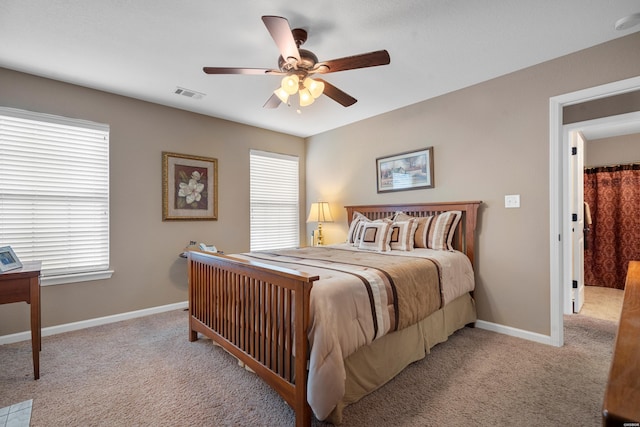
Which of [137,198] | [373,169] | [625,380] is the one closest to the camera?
[625,380]

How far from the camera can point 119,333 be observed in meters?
2.95

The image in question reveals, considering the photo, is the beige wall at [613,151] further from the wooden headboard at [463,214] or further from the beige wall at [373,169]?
the wooden headboard at [463,214]

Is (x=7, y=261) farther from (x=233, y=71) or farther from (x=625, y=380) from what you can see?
(x=625, y=380)

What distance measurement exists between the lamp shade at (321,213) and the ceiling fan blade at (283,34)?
2716 mm

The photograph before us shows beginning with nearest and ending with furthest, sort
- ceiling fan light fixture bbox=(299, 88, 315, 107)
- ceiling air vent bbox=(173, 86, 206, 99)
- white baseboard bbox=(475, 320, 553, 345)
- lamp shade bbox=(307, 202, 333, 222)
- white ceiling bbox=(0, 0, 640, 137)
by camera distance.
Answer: white ceiling bbox=(0, 0, 640, 137) < ceiling fan light fixture bbox=(299, 88, 315, 107) < white baseboard bbox=(475, 320, 553, 345) < ceiling air vent bbox=(173, 86, 206, 99) < lamp shade bbox=(307, 202, 333, 222)

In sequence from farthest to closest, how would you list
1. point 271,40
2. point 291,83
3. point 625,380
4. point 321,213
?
point 321,213 → point 271,40 → point 291,83 → point 625,380

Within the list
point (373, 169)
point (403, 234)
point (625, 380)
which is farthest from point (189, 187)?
point (625, 380)

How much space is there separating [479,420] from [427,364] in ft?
2.06

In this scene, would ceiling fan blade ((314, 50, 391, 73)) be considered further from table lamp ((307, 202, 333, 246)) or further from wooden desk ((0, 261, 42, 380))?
table lamp ((307, 202, 333, 246))

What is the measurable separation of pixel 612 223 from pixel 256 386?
5.52 m

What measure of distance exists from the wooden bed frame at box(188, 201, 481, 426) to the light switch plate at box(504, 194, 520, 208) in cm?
232

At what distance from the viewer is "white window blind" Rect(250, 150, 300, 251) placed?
4.55 m

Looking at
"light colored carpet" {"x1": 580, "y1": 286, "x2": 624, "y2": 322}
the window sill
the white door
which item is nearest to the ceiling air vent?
the window sill

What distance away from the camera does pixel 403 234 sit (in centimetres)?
312
